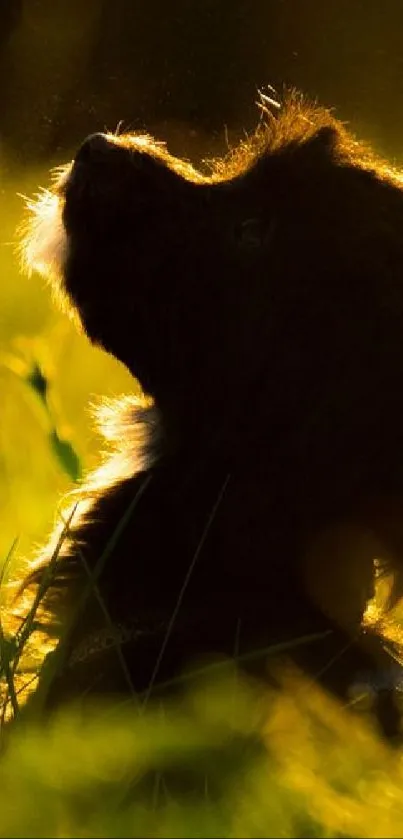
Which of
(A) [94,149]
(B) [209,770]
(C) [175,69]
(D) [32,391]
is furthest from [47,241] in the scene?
(C) [175,69]

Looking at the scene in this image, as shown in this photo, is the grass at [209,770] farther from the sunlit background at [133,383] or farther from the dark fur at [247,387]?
the dark fur at [247,387]

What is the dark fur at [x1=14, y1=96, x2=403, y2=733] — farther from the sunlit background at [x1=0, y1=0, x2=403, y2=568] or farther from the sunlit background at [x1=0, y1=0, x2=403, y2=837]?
the sunlit background at [x1=0, y1=0, x2=403, y2=568]

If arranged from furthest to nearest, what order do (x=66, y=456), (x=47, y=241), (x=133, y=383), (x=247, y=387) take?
(x=133, y=383) → (x=66, y=456) → (x=47, y=241) → (x=247, y=387)

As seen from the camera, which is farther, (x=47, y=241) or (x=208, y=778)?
(x=47, y=241)

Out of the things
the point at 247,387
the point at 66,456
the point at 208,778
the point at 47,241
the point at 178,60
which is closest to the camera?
the point at 208,778

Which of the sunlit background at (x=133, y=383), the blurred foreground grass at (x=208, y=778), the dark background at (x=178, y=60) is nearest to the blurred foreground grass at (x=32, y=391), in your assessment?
the sunlit background at (x=133, y=383)

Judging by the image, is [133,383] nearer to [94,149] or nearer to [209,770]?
[94,149]

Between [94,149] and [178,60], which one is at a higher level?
[178,60]
